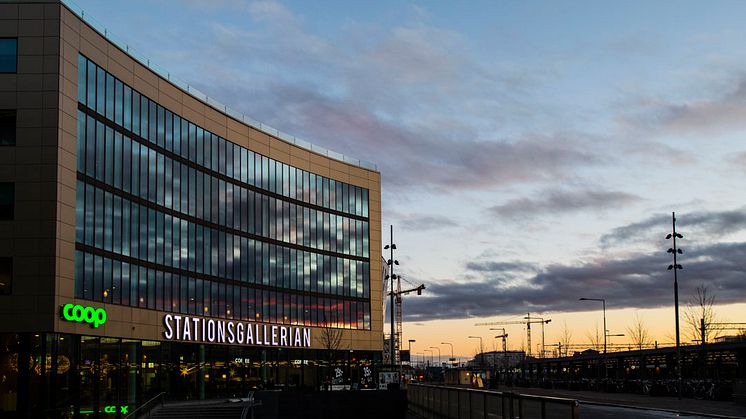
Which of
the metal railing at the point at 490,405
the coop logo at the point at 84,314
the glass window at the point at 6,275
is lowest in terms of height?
the metal railing at the point at 490,405

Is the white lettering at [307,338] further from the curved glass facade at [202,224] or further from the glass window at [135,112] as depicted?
the glass window at [135,112]

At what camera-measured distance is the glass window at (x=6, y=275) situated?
163 feet

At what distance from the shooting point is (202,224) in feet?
237

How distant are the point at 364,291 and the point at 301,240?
1241cm

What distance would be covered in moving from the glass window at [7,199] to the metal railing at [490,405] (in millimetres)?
26693

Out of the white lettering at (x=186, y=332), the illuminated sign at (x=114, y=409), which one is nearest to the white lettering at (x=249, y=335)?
the white lettering at (x=186, y=332)

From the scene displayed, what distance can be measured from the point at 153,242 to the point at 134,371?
941 centimetres

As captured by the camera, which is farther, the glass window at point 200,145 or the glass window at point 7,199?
the glass window at point 200,145

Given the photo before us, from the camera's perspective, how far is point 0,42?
169 feet

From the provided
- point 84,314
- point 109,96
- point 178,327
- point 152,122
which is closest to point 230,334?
point 178,327

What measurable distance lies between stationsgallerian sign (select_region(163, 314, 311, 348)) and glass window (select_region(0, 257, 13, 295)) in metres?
17.1

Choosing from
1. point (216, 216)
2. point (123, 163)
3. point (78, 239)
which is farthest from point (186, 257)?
point (78, 239)

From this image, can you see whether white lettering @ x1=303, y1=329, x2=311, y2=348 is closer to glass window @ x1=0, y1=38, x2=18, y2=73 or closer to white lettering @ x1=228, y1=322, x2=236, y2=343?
white lettering @ x1=228, y1=322, x2=236, y2=343

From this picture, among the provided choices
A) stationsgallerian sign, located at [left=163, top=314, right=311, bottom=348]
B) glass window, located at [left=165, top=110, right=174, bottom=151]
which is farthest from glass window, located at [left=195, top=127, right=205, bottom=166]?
stationsgallerian sign, located at [left=163, top=314, right=311, bottom=348]
